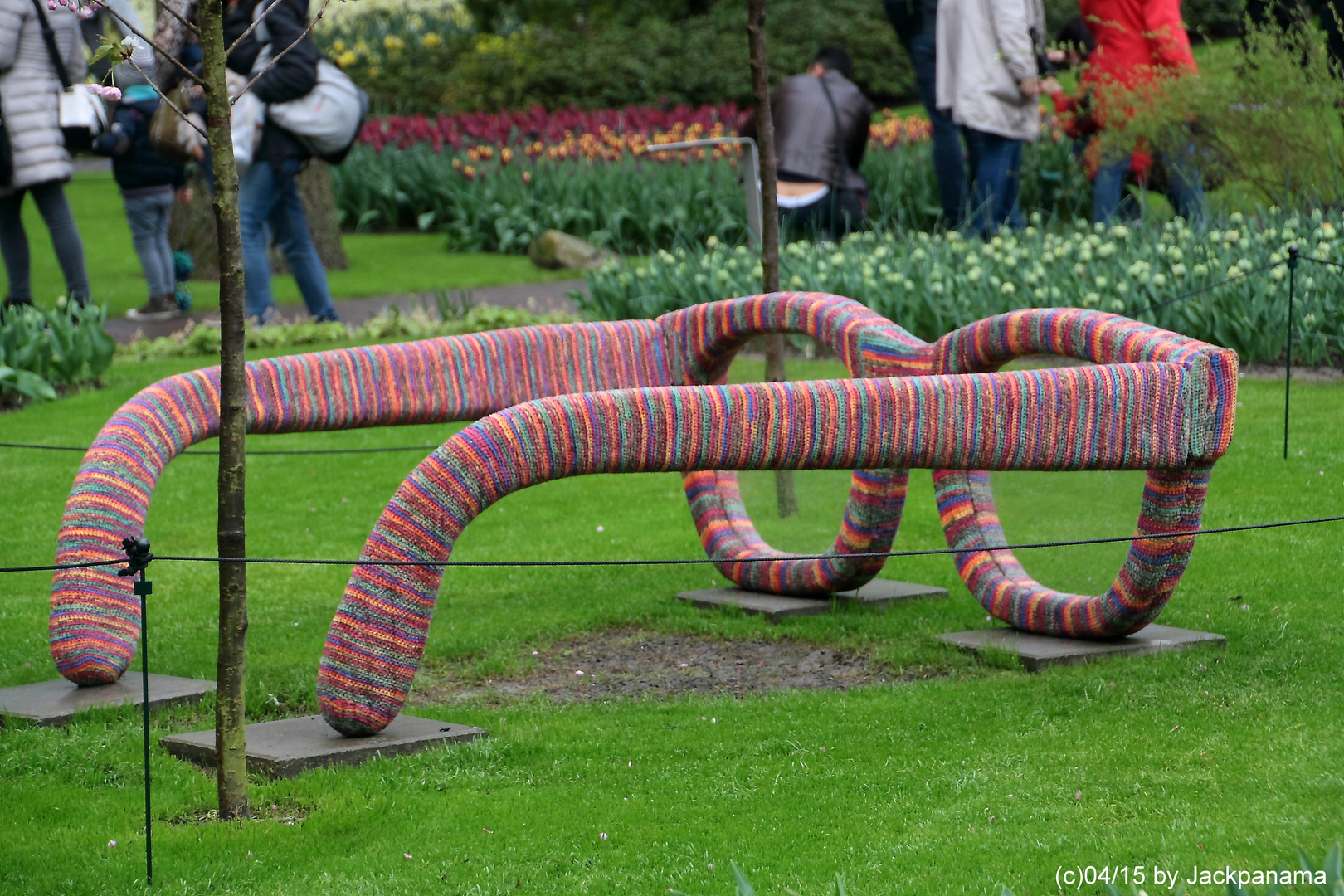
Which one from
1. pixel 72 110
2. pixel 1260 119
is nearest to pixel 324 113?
pixel 72 110

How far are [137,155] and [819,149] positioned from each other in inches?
184

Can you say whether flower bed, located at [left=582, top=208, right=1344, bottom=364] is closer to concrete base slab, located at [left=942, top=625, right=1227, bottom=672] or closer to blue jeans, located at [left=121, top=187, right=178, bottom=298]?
concrete base slab, located at [left=942, top=625, right=1227, bottom=672]

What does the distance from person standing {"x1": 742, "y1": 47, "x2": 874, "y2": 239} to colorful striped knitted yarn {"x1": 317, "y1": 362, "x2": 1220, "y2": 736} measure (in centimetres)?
744

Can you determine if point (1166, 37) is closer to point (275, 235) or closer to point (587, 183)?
point (275, 235)

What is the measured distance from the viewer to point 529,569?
597cm

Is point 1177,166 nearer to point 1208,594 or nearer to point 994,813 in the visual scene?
point 1208,594

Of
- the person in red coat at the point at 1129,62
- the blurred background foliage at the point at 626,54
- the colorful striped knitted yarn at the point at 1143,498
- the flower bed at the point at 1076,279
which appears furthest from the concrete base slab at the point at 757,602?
the blurred background foliage at the point at 626,54

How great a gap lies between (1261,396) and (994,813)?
4354 millimetres

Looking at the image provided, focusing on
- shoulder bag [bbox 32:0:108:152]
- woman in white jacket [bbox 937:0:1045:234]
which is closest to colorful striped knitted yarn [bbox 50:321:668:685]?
shoulder bag [bbox 32:0:108:152]

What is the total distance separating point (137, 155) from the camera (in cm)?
1077

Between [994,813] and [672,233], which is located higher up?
[994,813]

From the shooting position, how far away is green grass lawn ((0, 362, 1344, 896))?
122 inches

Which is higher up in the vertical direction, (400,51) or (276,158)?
(276,158)

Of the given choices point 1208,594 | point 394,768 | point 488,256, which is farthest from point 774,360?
point 488,256
